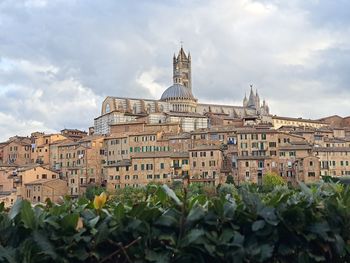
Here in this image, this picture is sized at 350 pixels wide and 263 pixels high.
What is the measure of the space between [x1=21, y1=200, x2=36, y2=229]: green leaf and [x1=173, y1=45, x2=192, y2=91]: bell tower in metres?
121

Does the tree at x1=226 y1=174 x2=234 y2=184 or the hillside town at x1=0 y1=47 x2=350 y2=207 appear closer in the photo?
the tree at x1=226 y1=174 x2=234 y2=184

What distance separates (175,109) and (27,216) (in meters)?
94.8

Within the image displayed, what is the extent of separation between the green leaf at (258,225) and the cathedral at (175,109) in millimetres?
68824

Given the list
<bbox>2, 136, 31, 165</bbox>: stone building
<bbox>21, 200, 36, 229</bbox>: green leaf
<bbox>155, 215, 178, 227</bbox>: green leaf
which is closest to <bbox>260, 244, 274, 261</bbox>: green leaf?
<bbox>155, 215, 178, 227</bbox>: green leaf

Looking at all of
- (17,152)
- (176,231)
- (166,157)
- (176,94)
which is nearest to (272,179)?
(166,157)

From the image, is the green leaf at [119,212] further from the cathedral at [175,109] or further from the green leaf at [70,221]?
the cathedral at [175,109]

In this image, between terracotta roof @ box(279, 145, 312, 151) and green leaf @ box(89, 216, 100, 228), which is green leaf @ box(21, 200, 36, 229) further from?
terracotta roof @ box(279, 145, 312, 151)

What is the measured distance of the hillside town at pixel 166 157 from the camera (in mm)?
55431

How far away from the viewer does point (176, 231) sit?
372 cm

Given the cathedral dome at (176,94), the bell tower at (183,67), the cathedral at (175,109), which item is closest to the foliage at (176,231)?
the cathedral at (175,109)

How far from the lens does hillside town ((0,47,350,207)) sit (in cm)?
5543

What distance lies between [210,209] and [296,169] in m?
52.6

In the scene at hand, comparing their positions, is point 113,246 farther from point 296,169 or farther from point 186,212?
point 296,169

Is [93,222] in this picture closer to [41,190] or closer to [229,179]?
[229,179]
